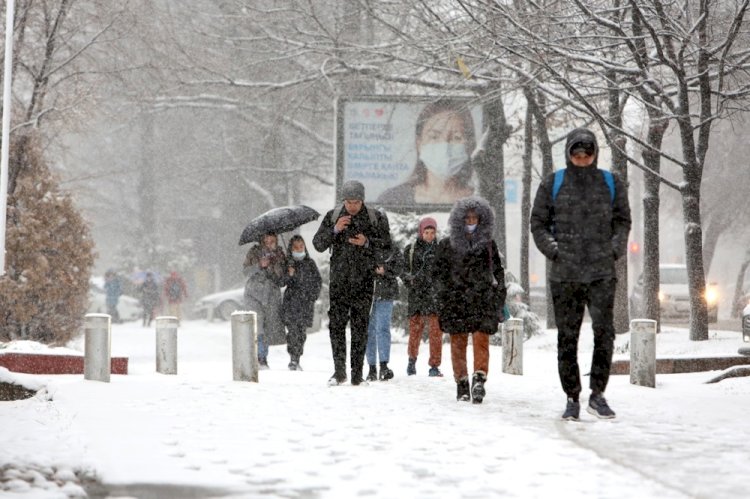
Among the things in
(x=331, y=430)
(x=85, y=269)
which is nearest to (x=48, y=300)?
(x=85, y=269)

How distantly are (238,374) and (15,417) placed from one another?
370 cm

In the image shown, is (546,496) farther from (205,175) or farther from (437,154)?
(205,175)

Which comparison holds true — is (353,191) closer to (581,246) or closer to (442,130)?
(581,246)

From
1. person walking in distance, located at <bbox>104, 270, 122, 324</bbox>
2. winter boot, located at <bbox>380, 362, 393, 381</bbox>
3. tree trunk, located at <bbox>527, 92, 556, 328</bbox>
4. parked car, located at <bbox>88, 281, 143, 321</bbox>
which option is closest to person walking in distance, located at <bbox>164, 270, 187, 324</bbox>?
person walking in distance, located at <bbox>104, 270, 122, 324</bbox>

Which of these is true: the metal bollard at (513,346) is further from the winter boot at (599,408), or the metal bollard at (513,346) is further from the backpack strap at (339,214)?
the winter boot at (599,408)

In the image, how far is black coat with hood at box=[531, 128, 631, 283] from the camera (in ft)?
25.9

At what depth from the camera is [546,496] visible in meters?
5.29

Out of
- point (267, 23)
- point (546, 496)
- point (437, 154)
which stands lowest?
point (546, 496)

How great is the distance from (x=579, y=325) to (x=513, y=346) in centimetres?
541

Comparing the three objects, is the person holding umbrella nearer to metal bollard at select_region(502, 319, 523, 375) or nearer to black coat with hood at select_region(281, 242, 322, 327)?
black coat with hood at select_region(281, 242, 322, 327)

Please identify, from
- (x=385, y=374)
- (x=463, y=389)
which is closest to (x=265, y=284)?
(x=385, y=374)

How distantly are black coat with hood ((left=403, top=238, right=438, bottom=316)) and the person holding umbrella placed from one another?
2.23 meters

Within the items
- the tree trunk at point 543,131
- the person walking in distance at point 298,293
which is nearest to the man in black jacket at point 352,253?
the person walking in distance at point 298,293

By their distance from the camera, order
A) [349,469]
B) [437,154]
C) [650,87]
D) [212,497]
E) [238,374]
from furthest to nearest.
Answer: [437,154] < [650,87] < [238,374] < [349,469] < [212,497]
